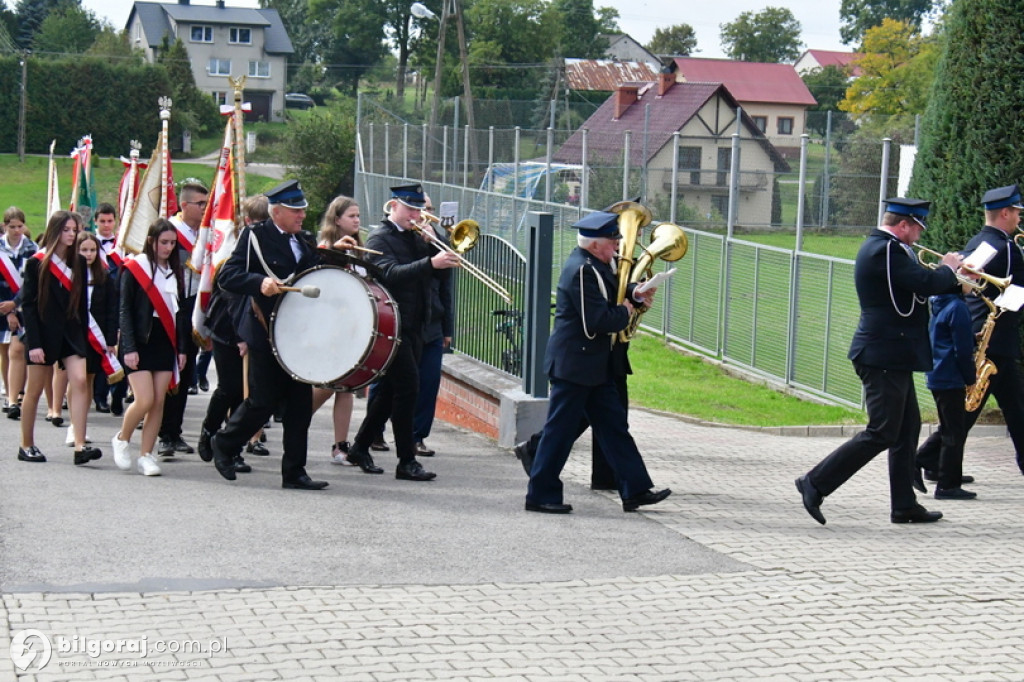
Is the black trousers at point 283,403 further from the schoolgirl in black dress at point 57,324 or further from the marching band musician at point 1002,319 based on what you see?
the marching band musician at point 1002,319

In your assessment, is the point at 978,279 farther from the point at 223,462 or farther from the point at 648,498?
the point at 223,462

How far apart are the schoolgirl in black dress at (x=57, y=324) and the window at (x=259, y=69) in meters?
89.6

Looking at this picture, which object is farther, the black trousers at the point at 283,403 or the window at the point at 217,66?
the window at the point at 217,66

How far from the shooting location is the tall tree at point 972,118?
37.7 feet

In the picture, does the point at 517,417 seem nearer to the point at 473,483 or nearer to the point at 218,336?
the point at 473,483

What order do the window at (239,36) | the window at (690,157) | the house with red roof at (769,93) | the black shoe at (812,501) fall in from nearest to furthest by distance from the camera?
the black shoe at (812,501) → the window at (690,157) → the house with red roof at (769,93) → the window at (239,36)

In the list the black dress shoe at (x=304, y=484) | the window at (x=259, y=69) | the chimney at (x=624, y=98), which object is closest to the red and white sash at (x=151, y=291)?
the black dress shoe at (x=304, y=484)

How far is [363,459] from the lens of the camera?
32.7 ft

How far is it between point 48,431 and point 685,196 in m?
20.9

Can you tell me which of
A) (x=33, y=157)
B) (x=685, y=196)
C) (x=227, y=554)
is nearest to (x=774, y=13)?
(x=33, y=157)

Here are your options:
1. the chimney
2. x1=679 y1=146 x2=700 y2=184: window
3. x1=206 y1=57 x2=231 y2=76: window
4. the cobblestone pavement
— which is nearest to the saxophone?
the cobblestone pavement

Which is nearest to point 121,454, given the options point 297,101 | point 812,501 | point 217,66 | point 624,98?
point 812,501

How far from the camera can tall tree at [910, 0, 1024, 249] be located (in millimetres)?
11492

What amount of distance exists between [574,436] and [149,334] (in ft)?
9.39
